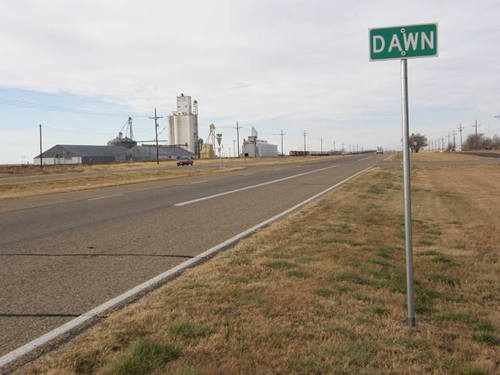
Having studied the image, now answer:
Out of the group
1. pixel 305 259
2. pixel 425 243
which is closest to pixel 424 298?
pixel 305 259

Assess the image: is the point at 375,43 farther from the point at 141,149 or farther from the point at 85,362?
the point at 141,149

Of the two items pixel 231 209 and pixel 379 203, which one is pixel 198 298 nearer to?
pixel 231 209

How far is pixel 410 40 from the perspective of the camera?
3.94 meters

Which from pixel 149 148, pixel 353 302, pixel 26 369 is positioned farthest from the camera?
pixel 149 148

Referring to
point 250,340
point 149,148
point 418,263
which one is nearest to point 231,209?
point 418,263

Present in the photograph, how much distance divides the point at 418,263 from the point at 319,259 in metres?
1.40

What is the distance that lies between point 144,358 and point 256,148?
14500 centimetres

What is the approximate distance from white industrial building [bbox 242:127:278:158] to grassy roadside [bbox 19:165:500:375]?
127128 millimetres

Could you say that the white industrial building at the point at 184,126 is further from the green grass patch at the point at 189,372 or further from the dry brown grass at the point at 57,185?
the green grass patch at the point at 189,372

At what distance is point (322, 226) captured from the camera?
898 centimetres

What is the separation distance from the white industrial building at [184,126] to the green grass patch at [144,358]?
129 m

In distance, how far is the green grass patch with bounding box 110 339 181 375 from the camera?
3.10 meters

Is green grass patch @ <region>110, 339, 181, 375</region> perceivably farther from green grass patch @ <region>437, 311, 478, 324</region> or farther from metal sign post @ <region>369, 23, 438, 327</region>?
green grass patch @ <region>437, 311, 478, 324</region>

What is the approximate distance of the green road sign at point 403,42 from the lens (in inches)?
153
